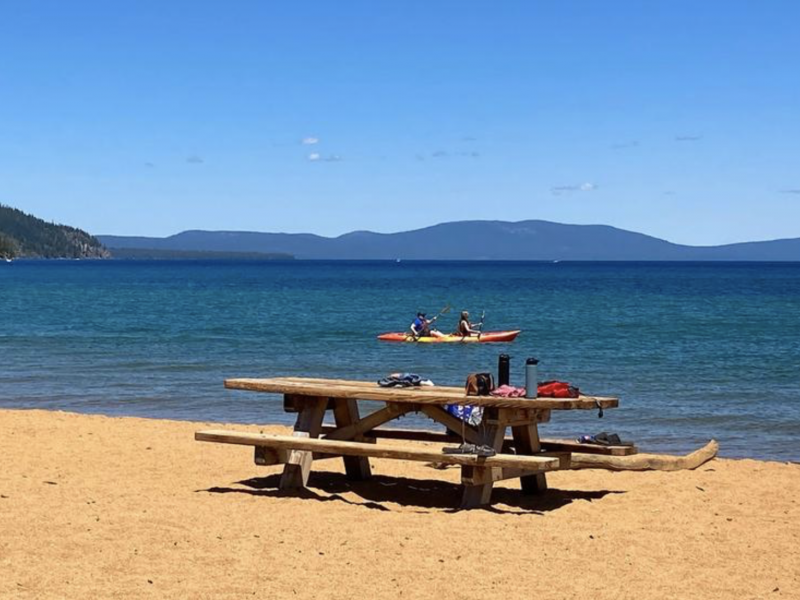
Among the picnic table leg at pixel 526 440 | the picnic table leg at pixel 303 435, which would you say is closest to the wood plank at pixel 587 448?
the picnic table leg at pixel 526 440

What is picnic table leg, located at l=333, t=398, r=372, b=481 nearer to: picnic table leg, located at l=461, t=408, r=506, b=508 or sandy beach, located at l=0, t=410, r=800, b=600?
sandy beach, located at l=0, t=410, r=800, b=600

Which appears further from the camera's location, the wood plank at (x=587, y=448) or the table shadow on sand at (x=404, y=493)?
the wood plank at (x=587, y=448)

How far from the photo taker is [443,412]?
34.0 feet

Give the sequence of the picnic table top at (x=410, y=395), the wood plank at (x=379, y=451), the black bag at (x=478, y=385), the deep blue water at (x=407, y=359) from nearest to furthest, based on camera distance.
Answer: the wood plank at (x=379, y=451) → the picnic table top at (x=410, y=395) → the black bag at (x=478, y=385) → the deep blue water at (x=407, y=359)

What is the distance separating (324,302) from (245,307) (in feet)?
31.6

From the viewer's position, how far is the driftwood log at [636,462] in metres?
10.9

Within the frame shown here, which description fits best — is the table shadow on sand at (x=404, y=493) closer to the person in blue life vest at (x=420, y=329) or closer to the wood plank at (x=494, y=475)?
the wood plank at (x=494, y=475)

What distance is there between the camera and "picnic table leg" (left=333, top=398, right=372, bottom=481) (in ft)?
37.3

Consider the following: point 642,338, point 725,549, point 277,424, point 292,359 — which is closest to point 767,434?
point 277,424

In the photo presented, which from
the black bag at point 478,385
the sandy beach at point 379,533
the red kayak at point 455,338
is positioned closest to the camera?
the sandy beach at point 379,533

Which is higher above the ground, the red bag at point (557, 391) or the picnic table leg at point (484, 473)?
the red bag at point (557, 391)

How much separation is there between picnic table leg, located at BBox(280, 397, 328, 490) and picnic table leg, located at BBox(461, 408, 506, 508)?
1678 millimetres

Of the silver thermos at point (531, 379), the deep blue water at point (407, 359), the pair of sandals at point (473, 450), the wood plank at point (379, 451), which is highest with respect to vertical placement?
the silver thermos at point (531, 379)

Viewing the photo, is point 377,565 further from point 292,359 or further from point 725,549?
point 292,359
